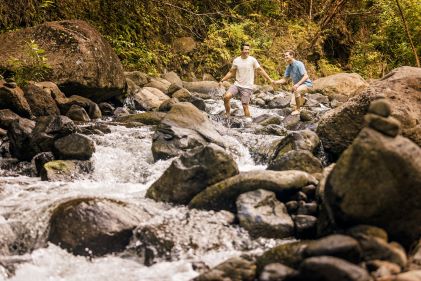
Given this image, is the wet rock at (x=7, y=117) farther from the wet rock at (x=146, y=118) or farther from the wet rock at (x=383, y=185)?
the wet rock at (x=383, y=185)

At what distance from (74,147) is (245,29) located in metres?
15.0

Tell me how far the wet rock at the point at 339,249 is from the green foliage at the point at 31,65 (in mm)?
8890

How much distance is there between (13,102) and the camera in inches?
371

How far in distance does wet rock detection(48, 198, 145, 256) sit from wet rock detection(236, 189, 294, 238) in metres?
1.17

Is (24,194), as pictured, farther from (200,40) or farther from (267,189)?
(200,40)

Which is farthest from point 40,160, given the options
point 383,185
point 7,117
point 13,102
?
point 383,185

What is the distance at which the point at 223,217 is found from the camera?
5.36 meters

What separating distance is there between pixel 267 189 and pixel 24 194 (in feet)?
10.6

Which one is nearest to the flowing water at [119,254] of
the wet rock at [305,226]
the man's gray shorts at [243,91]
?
the wet rock at [305,226]

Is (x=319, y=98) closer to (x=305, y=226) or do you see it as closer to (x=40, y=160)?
(x=40, y=160)

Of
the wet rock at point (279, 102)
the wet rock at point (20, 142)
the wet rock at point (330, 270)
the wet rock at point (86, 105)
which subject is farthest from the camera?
the wet rock at point (279, 102)

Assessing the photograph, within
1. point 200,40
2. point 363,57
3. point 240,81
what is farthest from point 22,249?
point 363,57

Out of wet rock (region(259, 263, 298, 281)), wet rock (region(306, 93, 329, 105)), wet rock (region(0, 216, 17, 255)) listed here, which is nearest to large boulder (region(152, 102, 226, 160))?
wet rock (region(0, 216, 17, 255))

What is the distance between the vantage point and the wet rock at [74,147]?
299 inches
